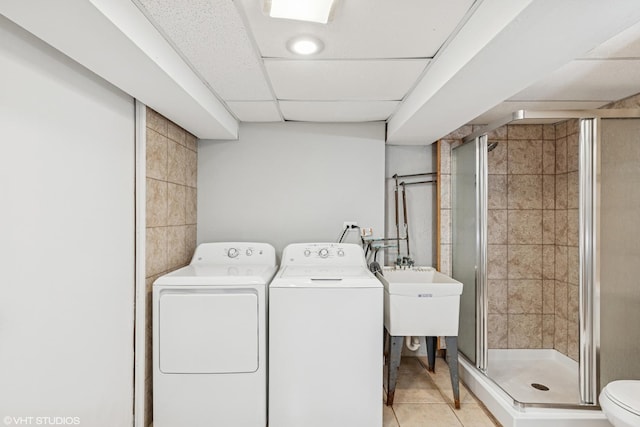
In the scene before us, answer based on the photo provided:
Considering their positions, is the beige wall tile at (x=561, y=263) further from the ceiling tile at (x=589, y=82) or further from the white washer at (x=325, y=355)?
the white washer at (x=325, y=355)

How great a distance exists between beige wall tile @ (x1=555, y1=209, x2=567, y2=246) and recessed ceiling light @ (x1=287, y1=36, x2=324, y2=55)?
8.40 feet

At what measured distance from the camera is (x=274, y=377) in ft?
6.82

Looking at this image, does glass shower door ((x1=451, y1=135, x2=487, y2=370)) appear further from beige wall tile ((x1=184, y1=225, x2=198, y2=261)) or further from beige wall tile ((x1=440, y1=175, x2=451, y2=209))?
beige wall tile ((x1=184, y1=225, x2=198, y2=261))

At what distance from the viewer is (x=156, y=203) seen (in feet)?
7.27

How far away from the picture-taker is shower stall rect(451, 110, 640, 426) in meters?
1.99

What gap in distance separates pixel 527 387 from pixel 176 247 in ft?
9.09

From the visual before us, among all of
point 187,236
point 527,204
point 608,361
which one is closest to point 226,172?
point 187,236

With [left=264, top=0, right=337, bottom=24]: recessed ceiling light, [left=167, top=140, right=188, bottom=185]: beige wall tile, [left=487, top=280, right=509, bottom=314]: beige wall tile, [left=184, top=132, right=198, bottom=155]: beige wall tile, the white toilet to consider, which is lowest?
the white toilet

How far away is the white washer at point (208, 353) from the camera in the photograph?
2.04 metres

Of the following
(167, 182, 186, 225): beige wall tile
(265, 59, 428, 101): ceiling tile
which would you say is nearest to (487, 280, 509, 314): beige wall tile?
(265, 59, 428, 101): ceiling tile

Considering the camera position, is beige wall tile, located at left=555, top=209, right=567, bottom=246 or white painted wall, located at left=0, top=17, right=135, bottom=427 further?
beige wall tile, located at left=555, top=209, right=567, bottom=246

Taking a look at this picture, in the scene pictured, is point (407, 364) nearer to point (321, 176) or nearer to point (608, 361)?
→ point (608, 361)

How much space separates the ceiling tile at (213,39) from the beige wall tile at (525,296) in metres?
2.67

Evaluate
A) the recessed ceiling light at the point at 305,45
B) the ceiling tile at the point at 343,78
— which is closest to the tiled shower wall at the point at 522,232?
the ceiling tile at the point at 343,78
